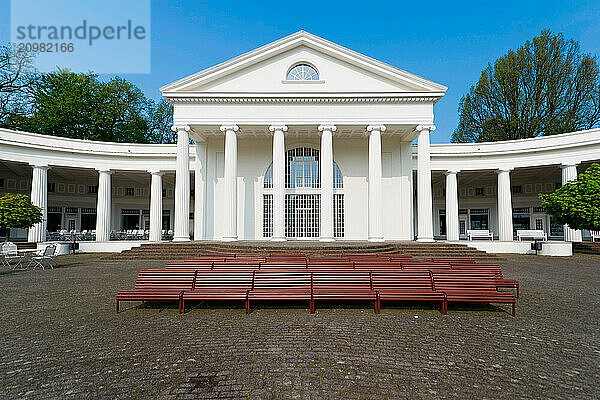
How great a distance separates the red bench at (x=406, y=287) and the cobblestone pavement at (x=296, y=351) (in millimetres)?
334

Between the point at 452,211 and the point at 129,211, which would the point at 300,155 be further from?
the point at 129,211

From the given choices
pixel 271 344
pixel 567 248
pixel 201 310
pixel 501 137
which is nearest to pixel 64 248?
pixel 201 310

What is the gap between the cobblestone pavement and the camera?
3.87m

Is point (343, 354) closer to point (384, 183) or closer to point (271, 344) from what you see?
point (271, 344)

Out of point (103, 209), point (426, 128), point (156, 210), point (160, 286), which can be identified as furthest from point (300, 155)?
point (160, 286)

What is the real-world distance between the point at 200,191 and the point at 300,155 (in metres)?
7.57

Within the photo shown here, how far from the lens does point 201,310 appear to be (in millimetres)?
7320

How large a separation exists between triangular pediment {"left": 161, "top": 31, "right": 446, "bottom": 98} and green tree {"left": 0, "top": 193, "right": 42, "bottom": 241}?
984 centimetres

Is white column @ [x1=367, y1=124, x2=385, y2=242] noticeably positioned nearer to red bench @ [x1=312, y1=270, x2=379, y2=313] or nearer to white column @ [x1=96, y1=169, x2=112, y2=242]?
red bench @ [x1=312, y1=270, x2=379, y2=313]

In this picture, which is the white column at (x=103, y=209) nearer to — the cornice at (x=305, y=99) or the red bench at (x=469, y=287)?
the cornice at (x=305, y=99)

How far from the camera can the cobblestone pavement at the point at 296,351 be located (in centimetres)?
387

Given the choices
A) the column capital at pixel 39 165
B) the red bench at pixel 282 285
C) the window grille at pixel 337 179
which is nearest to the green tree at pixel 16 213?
the column capital at pixel 39 165

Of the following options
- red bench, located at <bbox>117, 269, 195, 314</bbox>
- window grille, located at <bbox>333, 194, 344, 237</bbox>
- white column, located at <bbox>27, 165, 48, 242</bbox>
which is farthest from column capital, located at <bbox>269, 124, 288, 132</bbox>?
white column, located at <bbox>27, 165, 48, 242</bbox>

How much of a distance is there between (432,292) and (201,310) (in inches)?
203
